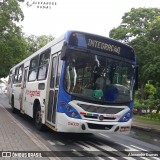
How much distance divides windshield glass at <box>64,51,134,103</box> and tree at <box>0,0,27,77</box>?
55.2 feet

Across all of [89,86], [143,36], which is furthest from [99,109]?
[143,36]

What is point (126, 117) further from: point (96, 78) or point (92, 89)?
point (96, 78)

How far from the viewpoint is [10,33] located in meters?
27.3

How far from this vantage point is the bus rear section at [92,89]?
10.1 metres

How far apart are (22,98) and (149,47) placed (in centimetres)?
1101

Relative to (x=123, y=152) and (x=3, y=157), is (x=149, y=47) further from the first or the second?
(x=3, y=157)

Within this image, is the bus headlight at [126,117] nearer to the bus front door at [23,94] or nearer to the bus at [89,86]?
the bus at [89,86]

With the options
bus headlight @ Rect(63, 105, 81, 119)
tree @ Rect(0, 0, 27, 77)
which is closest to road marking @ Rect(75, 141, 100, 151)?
bus headlight @ Rect(63, 105, 81, 119)

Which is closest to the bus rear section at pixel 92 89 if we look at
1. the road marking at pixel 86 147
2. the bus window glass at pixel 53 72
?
the bus window glass at pixel 53 72

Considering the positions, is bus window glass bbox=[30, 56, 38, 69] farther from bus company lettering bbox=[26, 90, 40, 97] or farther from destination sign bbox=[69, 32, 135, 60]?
destination sign bbox=[69, 32, 135, 60]

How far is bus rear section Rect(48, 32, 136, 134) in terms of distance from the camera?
33.3 feet

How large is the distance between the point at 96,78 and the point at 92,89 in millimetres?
374

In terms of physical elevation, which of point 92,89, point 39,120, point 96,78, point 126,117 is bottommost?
point 39,120

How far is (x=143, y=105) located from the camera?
103 feet
